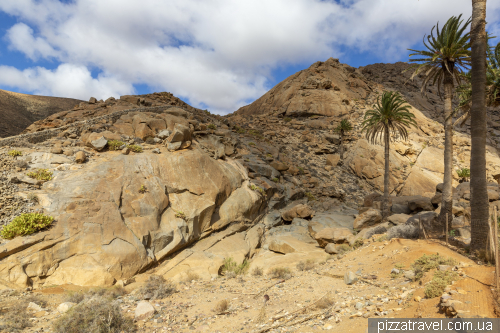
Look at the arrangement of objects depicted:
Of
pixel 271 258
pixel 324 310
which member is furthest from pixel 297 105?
pixel 324 310

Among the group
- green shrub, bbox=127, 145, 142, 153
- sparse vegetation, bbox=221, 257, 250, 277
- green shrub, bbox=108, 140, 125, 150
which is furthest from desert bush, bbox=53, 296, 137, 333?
green shrub, bbox=108, 140, 125, 150

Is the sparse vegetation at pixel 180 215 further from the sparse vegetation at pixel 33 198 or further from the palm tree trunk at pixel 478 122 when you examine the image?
the palm tree trunk at pixel 478 122

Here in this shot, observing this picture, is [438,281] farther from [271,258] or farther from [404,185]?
[404,185]

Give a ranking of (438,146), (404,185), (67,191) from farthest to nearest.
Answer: (438,146) < (404,185) < (67,191)

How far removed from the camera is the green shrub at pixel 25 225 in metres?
9.16

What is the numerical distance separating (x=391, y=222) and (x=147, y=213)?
48.8 ft

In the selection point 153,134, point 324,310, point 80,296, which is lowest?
point 80,296

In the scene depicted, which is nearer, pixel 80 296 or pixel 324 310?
pixel 324 310

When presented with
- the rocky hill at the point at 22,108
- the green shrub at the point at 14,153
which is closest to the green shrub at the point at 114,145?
the green shrub at the point at 14,153

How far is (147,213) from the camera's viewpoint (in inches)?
491

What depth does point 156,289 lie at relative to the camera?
945 centimetres

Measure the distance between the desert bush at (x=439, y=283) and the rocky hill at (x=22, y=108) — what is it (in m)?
49.2

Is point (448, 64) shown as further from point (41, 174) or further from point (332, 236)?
point (41, 174)

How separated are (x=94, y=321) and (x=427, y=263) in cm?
1004
